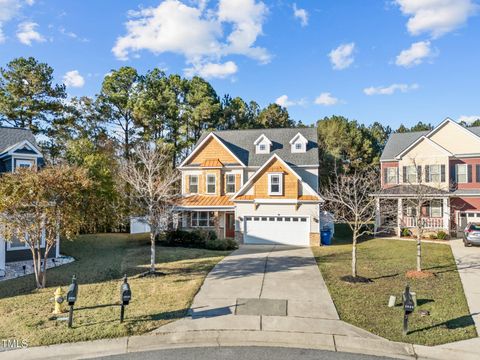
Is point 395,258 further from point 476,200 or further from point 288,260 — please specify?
point 476,200

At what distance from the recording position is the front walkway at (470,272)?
35.9 ft

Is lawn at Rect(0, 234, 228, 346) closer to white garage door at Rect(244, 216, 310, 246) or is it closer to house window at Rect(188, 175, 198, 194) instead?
white garage door at Rect(244, 216, 310, 246)

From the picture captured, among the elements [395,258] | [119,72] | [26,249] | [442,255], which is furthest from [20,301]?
[119,72]

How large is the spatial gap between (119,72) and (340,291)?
34733 mm

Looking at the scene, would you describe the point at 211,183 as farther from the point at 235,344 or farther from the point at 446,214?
the point at 235,344

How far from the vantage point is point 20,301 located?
1144 centimetres

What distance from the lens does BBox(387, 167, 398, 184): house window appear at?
29656 millimetres

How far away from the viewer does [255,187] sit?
24.3 metres

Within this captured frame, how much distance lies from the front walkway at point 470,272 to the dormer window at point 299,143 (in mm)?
12385

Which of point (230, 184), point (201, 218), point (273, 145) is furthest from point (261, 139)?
point (201, 218)

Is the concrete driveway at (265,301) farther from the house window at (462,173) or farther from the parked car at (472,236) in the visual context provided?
the house window at (462,173)

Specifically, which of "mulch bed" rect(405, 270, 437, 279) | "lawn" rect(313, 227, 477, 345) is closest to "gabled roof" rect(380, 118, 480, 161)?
"lawn" rect(313, 227, 477, 345)

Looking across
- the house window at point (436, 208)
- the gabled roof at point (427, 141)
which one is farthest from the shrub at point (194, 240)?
the house window at point (436, 208)

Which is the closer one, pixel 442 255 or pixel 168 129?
pixel 442 255
